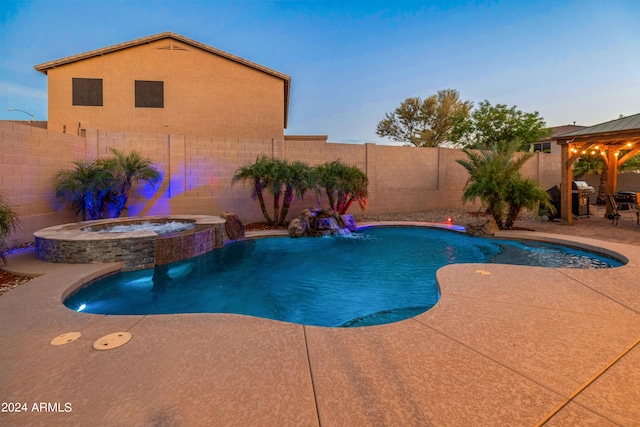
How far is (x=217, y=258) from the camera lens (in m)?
6.57

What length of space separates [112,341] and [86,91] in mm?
13844

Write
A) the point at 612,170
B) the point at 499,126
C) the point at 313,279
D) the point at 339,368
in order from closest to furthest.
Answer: the point at 339,368, the point at 313,279, the point at 612,170, the point at 499,126

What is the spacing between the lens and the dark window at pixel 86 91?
481 inches

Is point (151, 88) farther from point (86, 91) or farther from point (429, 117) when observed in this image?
point (429, 117)

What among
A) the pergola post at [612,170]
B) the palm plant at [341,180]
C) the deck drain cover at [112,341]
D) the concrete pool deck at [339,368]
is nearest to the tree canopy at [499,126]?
the pergola post at [612,170]

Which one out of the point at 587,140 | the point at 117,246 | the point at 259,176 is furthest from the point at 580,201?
the point at 117,246

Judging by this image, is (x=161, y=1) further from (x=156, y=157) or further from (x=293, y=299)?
(x=293, y=299)

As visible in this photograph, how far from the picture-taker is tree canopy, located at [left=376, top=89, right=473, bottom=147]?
29453 mm

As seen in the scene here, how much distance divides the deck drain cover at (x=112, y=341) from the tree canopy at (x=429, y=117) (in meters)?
30.2

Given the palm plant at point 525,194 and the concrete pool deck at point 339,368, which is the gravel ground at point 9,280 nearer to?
the concrete pool deck at point 339,368

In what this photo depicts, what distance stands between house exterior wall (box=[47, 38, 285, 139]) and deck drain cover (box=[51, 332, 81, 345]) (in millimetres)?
11465

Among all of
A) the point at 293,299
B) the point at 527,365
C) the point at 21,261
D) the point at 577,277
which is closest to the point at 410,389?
the point at 527,365

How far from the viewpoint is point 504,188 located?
867 centimetres

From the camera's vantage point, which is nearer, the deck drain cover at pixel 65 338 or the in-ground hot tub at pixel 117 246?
the deck drain cover at pixel 65 338
